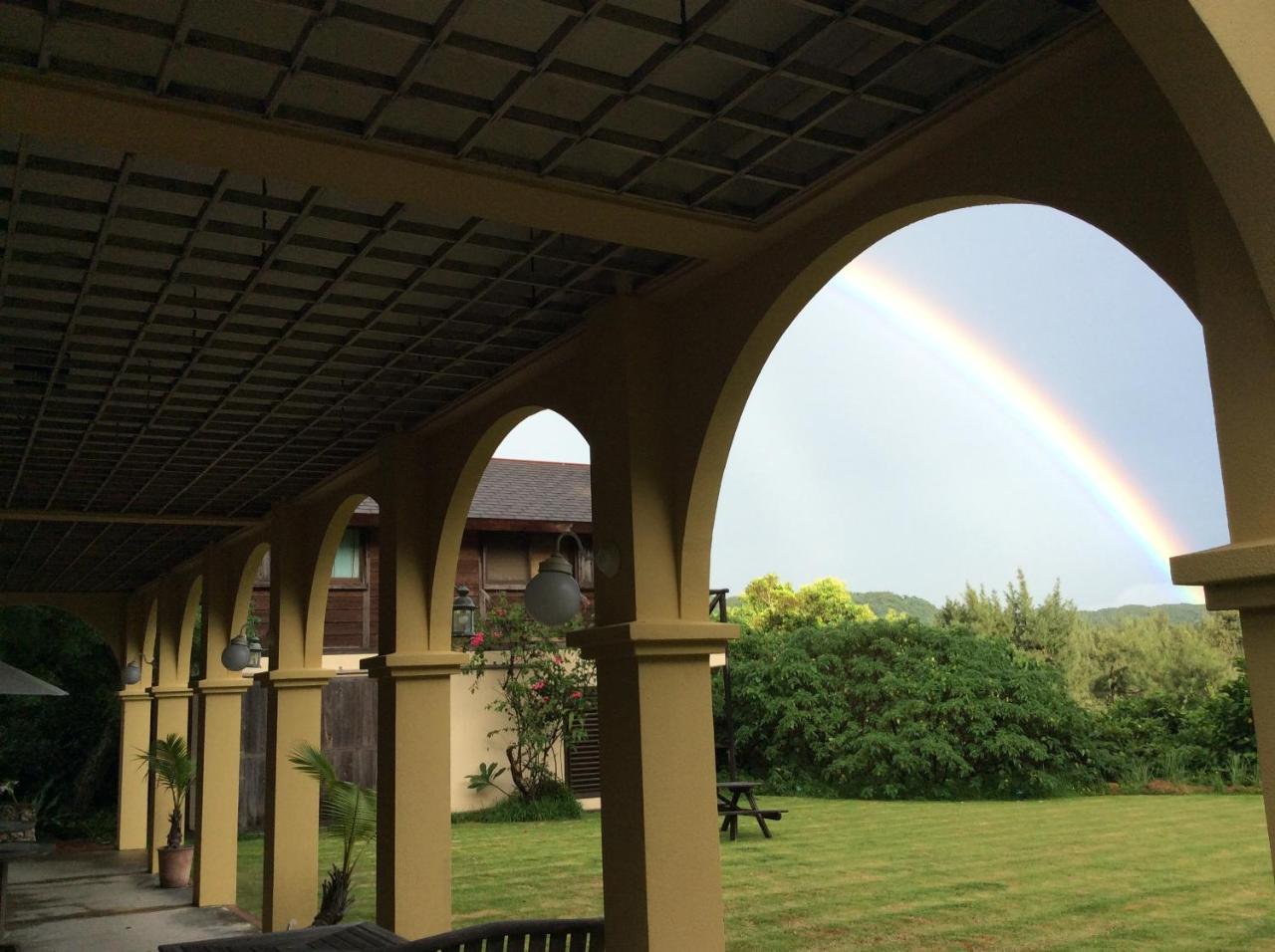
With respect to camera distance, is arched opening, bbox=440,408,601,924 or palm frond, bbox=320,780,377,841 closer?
palm frond, bbox=320,780,377,841

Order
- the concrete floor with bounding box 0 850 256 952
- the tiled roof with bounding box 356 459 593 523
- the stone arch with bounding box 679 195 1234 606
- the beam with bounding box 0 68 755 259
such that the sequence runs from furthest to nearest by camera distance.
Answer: the tiled roof with bounding box 356 459 593 523 < the concrete floor with bounding box 0 850 256 952 < the stone arch with bounding box 679 195 1234 606 < the beam with bounding box 0 68 755 259

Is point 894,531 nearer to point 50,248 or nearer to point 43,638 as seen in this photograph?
point 43,638

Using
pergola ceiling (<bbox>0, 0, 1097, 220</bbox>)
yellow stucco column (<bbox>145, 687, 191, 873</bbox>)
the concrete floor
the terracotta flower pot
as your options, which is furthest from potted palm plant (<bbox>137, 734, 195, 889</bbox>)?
pergola ceiling (<bbox>0, 0, 1097, 220</bbox>)

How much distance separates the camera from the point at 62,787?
18703mm

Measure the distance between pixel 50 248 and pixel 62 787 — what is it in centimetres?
1682

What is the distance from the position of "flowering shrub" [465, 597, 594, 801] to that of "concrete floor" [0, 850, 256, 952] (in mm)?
5511

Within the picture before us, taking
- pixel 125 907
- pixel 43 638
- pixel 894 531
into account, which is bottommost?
pixel 125 907

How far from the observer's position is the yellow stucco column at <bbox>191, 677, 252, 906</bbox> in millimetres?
11116

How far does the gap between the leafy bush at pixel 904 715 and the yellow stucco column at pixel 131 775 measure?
925cm

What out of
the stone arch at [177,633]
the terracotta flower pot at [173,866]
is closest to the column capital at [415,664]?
the terracotta flower pot at [173,866]

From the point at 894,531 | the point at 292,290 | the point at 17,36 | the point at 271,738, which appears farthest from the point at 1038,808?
the point at 894,531

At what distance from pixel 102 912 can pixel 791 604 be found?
2046 cm

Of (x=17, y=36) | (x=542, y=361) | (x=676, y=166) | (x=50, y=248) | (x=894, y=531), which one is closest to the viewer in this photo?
(x=17, y=36)

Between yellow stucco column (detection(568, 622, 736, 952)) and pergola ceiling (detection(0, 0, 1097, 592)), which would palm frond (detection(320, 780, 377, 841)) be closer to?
pergola ceiling (detection(0, 0, 1097, 592))
